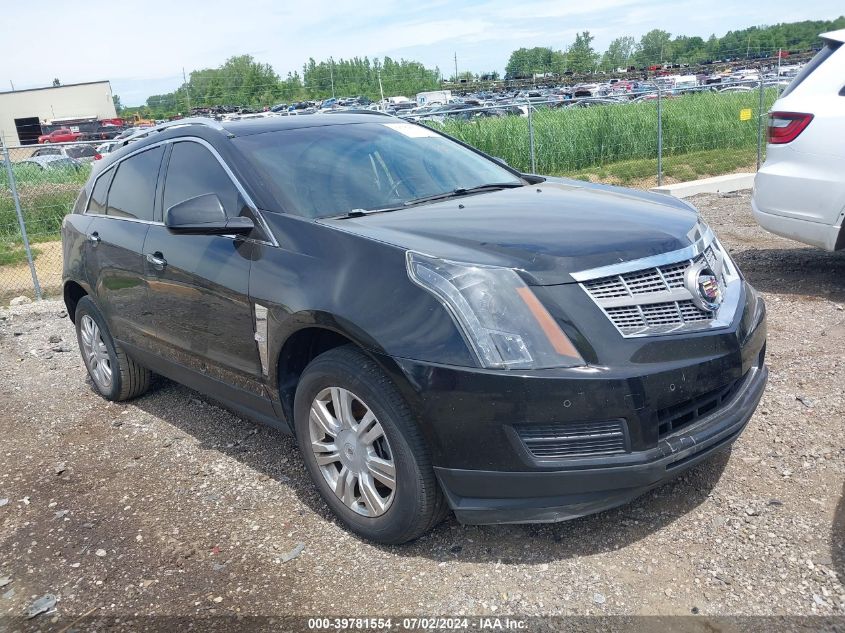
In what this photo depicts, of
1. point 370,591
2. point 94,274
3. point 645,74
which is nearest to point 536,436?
point 370,591

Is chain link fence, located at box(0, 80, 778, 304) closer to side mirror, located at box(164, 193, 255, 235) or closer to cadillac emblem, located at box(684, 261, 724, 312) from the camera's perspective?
side mirror, located at box(164, 193, 255, 235)

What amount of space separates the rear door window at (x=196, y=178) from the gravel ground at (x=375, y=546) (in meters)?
1.43

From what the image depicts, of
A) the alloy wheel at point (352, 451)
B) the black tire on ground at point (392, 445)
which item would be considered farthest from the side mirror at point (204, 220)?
the alloy wheel at point (352, 451)

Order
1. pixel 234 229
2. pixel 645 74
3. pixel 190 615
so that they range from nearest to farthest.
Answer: pixel 190 615
pixel 234 229
pixel 645 74

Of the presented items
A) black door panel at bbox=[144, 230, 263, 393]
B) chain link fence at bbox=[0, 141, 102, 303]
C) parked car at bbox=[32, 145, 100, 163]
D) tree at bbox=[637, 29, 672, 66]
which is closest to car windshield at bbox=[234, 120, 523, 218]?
black door panel at bbox=[144, 230, 263, 393]

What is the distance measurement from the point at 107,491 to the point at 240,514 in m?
0.89

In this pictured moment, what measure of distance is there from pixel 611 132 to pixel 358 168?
15.1 metres

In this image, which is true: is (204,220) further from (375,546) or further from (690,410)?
(690,410)

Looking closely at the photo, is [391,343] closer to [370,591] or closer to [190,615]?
[370,591]

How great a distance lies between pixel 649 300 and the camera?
2.85 m

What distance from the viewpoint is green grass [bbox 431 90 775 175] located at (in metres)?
16.8

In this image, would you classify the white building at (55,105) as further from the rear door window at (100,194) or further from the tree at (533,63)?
the rear door window at (100,194)

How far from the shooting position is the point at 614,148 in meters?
17.9

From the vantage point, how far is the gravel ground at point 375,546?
283 centimetres
